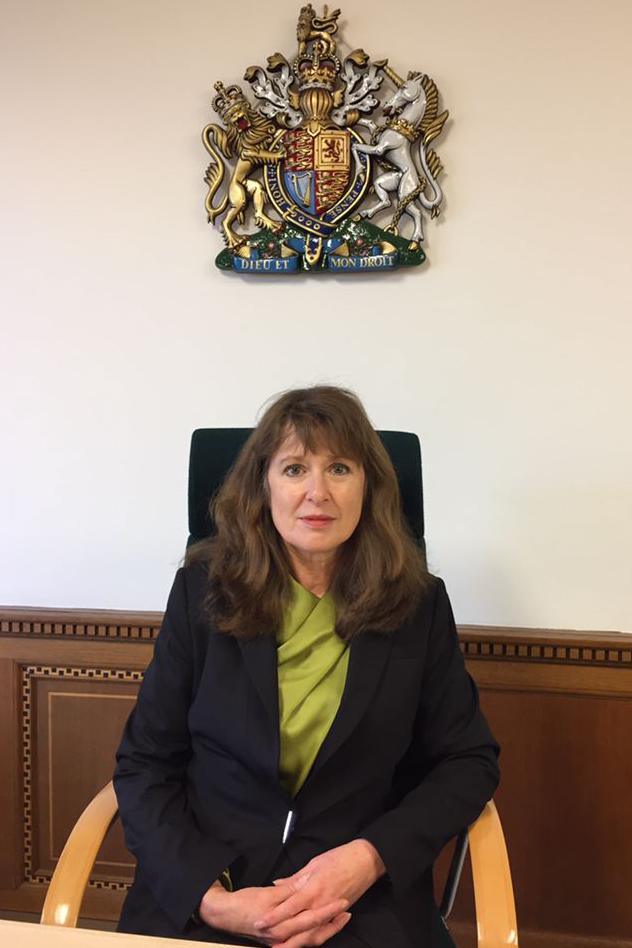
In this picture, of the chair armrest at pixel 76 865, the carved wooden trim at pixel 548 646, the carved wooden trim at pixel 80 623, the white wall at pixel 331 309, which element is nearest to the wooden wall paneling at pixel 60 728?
the carved wooden trim at pixel 80 623

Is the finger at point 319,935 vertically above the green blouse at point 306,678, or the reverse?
the green blouse at point 306,678

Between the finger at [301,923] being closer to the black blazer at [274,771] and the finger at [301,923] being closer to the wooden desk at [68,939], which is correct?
the black blazer at [274,771]

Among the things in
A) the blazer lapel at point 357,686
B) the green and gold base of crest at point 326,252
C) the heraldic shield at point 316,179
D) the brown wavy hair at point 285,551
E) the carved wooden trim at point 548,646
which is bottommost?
the carved wooden trim at point 548,646

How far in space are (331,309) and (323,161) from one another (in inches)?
14.3

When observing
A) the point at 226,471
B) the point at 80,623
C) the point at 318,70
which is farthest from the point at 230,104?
the point at 80,623

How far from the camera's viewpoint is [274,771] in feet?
4.10

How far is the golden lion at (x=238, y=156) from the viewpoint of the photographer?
6.29 feet

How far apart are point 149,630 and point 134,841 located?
80 cm

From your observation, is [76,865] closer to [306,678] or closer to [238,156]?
[306,678]

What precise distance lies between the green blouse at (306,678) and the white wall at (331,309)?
686mm

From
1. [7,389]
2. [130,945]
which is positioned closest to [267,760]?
[130,945]

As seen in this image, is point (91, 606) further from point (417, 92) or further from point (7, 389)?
point (417, 92)

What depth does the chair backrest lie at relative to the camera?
1519mm

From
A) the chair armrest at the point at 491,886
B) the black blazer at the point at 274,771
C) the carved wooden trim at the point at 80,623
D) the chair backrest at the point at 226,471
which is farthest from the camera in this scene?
the carved wooden trim at the point at 80,623
